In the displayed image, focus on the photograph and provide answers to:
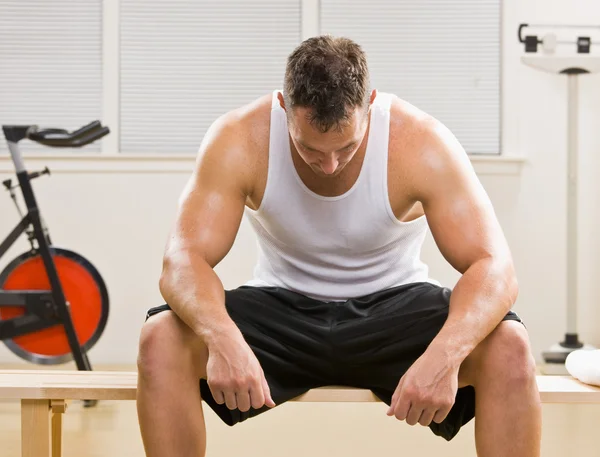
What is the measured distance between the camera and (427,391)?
4.34ft

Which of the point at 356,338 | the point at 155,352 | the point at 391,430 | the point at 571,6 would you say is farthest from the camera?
the point at 571,6

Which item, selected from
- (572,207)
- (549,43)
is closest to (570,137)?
(572,207)

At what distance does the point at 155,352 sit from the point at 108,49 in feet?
8.87

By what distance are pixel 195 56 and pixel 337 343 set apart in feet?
8.52

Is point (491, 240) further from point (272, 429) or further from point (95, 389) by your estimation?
point (272, 429)

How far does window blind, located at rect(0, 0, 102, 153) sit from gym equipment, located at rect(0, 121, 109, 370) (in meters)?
0.98

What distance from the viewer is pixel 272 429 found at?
269 cm

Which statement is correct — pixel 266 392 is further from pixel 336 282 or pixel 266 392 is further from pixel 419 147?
pixel 419 147

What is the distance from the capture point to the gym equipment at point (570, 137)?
3479 millimetres

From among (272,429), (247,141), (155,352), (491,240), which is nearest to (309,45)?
(247,141)

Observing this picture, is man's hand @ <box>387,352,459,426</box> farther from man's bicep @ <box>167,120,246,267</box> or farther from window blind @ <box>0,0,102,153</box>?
window blind @ <box>0,0,102,153</box>

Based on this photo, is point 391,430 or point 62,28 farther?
point 62,28

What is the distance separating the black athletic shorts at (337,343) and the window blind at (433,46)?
2422mm

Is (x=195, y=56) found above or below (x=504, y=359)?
above
